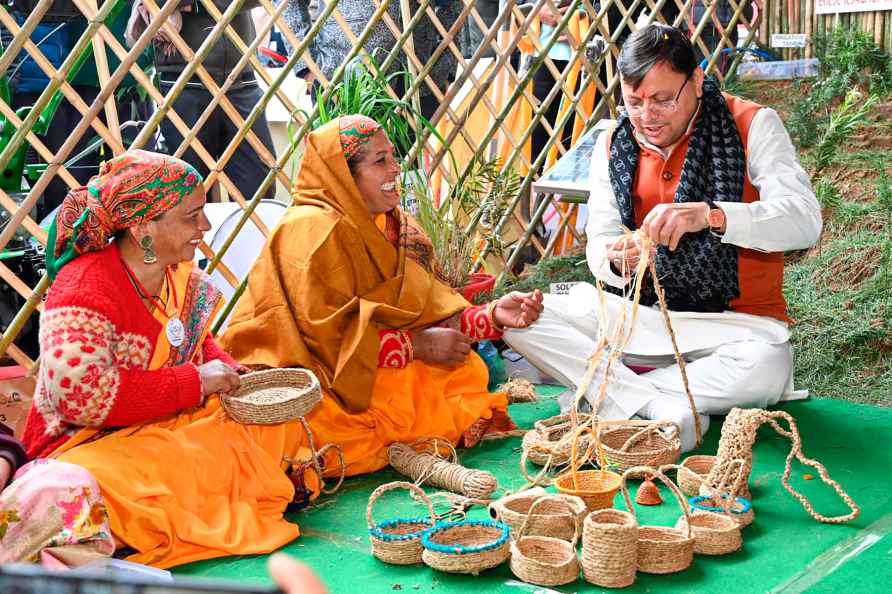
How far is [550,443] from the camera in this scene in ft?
9.13

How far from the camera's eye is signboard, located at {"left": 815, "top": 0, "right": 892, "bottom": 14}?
5207 mm

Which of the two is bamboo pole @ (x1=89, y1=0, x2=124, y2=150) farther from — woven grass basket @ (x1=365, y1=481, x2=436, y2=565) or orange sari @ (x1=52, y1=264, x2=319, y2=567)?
woven grass basket @ (x1=365, y1=481, x2=436, y2=565)

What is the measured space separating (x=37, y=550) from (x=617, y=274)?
1866 millimetres

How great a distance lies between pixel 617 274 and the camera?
3189mm

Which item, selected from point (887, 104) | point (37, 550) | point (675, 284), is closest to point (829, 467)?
point (675, 284)

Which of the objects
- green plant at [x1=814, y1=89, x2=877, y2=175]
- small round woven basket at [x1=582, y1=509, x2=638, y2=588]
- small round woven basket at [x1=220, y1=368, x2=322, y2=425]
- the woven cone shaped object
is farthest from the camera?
green plant at [x1=814, y1=89, x2=877, y2=175]

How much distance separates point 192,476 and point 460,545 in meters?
0.66

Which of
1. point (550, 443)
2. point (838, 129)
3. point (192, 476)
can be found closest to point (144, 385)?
point (192, 476)

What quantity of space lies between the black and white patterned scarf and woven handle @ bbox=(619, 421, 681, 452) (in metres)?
0.45

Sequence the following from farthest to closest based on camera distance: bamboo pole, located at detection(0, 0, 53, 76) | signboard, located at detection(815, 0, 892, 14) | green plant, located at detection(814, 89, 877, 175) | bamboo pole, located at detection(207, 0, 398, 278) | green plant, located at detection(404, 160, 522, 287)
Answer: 1. signboard, located at detection(815, 0, 892, 14)
2. green plant, located at detection(814, 89, 877, 175)
3. green plant, located at detection(404, 160, 522, 287)
4. bamboo pole, located at detection(207, 0, 398, 278)
5. bamboo pole, located at detection(0, 0, 53, 76)

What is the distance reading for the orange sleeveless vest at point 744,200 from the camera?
3.03 metres

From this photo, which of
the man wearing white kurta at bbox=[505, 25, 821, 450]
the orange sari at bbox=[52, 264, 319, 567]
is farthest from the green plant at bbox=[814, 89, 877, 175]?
the orange sari at bbox=[52, 264, 319, 567]

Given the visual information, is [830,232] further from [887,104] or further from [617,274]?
[617,274]

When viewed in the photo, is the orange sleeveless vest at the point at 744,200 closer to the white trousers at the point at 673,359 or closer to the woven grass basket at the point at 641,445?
the white trousers at the point at 673,359
